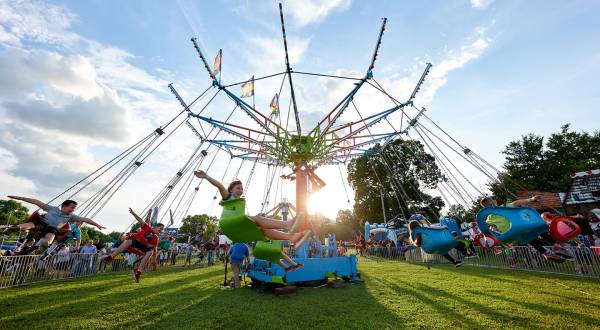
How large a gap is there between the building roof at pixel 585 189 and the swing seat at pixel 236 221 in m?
35.6

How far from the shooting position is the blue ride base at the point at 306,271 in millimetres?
9315

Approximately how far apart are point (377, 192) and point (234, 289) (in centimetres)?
3216

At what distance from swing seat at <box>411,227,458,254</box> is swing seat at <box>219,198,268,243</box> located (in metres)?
4.41

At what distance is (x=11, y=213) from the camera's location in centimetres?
6781

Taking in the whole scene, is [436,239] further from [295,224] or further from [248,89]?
[248,89]

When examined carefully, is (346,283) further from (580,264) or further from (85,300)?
(580,264)

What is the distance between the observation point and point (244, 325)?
5.40 meters

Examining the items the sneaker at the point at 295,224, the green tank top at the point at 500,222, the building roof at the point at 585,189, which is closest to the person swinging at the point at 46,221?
the sneaker at the point at 295,224

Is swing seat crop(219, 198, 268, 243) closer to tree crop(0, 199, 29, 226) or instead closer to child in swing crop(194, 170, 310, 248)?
child in swing crop(194, 170, 310, 248)

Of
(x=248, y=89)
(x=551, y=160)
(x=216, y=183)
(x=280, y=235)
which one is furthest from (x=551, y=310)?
(x=551, y=160)

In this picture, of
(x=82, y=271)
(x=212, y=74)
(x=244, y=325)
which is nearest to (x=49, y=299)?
(x=244, y=325)

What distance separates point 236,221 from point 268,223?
2.00ft

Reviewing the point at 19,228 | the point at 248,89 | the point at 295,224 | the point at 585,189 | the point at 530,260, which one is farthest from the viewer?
the point at 585,189

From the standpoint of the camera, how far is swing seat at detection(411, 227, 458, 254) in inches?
255
